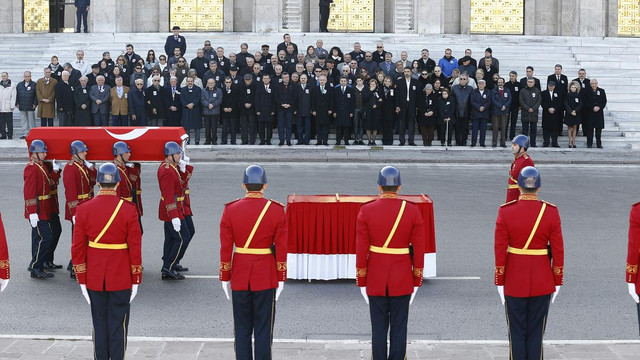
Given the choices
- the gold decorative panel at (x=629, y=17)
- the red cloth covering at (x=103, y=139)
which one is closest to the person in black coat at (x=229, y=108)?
the red cloth covering at (x=103, y=139)

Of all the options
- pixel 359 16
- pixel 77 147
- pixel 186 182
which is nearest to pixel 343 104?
pixel 359 16

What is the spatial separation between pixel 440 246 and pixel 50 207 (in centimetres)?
570

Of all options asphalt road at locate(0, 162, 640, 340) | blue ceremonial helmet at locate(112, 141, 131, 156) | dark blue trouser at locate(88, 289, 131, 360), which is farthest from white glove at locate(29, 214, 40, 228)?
dark blue trouser at locate(88, 289, 131, 360)

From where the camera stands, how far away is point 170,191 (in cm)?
1298

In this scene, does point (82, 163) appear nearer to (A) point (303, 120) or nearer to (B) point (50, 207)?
(B) point (50, 207)

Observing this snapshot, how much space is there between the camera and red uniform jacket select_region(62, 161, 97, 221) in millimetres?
13078

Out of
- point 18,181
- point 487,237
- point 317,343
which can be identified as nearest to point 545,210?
point 317,343

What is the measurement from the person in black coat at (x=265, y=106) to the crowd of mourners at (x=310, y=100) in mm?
29

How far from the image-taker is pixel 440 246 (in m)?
15.4

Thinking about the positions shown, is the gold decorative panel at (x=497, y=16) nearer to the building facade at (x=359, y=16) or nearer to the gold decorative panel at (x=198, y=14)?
the building facade at (x=359, y=16)

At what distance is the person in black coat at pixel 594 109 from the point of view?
2764 centimetres

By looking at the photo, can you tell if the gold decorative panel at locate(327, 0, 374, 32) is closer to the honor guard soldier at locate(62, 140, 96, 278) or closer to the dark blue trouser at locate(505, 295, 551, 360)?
the honor guard soldier at locate(62, 140, 96, 278)

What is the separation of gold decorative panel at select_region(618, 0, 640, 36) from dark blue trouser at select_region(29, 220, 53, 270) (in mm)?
31618

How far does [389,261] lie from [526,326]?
52.7 inches
